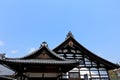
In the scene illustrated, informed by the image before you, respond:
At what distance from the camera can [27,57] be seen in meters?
14.2

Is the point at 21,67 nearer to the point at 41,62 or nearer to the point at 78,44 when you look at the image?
the point at 41,62

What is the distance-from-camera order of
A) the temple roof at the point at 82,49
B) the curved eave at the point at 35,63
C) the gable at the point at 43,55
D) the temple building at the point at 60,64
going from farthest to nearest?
the temple roof at the point at 82,49 < the gable at the point at 43,55 < the temple building at the point at 60,64 < the curved eave at the point at 35,63

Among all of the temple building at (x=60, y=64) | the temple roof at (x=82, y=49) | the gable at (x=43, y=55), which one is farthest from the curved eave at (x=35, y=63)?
the temple roof at (x=82, y=49)

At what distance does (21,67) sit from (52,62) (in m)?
2.31

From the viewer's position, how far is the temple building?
12922mm

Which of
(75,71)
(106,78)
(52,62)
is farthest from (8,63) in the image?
(106,78)

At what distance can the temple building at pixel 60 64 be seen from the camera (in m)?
12.9

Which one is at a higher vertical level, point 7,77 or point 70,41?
point 70,41

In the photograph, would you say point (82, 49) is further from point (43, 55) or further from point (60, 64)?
point (60, 64)

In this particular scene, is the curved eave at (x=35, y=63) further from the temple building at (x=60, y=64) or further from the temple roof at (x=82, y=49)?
the temple roof at (x=82, y=49)

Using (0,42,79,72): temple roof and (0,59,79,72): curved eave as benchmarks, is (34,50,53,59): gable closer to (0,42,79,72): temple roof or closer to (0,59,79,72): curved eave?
(0,42,79,72): temple roof

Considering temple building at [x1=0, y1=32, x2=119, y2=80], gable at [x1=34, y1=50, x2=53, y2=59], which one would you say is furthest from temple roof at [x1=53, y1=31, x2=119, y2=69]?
gable at [x1=34, y1=50, x2=53, y2=59]

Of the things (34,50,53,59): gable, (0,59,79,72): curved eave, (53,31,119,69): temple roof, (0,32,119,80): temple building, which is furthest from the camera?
(53,31,119,69): temple roof

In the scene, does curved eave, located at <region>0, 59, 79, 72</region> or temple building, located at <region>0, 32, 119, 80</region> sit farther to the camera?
temple building, located at <region>0, 32, 119, 80</region>
